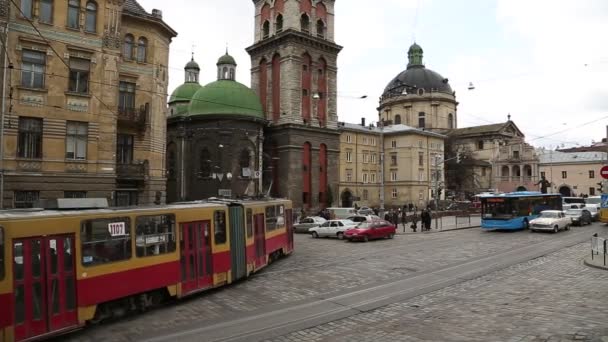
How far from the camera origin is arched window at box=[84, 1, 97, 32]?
79.7 feet

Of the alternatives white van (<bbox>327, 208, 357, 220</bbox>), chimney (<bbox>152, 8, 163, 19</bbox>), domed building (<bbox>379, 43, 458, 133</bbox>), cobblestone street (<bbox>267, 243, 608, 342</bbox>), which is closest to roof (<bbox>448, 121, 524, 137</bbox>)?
domed building (<bbox>379, 43, 458, 133</bbox>)

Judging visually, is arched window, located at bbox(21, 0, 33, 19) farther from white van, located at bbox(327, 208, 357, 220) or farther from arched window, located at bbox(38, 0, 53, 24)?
white van, located at bbox(327, 208, 357, 220)

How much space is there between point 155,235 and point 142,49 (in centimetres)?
1964

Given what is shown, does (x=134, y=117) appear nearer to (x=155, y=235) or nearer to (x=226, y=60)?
(x=155, y=235)

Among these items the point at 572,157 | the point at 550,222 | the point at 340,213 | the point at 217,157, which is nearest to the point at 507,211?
the point at 550,222

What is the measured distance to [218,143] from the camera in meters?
51.4

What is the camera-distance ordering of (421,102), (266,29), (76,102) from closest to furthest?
(76,102) < (266,29) < (421,102)

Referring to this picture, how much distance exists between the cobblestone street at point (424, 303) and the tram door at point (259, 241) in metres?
0.57

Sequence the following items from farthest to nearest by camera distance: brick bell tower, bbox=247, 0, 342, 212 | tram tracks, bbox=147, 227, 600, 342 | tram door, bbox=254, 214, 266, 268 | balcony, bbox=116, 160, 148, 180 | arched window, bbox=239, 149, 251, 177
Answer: brick bell tower, bbox=247, 0, 342, 212 < arched window, bbox=239, 149, 251, 177 < balcony, bbox=116, 160, 148, 180 < tram door, bbox=254, 214, 266, 268 < tram tracks, bbox=147, 227, 600, 342

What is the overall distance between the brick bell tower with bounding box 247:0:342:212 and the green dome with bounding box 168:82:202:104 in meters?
12.1

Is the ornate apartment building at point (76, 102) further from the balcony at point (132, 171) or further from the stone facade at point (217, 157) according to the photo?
the stone facade at point (217, 157)

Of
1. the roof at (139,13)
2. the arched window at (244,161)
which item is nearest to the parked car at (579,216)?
the arched window at (244,161)

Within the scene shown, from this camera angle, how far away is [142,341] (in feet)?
30.8

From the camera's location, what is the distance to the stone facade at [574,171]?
89125mm
